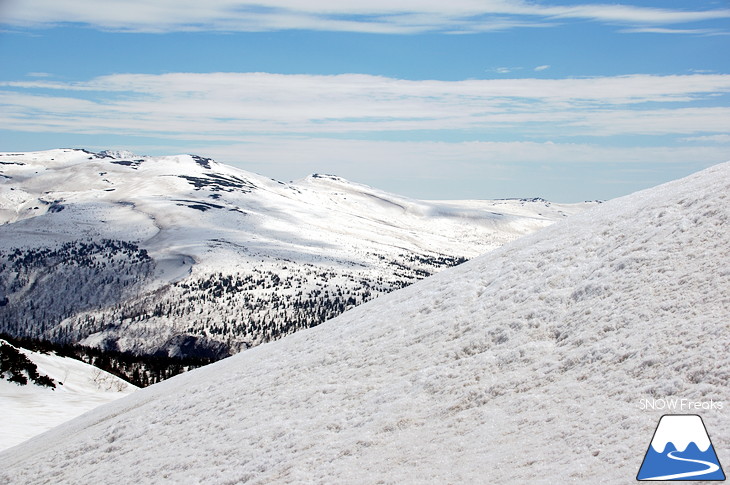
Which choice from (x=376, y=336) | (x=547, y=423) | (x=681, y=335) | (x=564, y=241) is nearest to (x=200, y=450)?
(x=376, y=336)

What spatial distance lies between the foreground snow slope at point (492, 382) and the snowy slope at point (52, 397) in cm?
960

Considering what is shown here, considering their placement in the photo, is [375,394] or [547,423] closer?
[547,423]

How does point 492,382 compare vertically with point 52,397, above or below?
above

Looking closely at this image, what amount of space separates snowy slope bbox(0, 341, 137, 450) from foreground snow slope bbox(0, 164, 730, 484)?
31.5 ft

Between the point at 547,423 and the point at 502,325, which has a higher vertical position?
the point at 502,325

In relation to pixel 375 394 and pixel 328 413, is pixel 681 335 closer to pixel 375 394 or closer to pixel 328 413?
pixel 375 394

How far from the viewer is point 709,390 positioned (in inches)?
459

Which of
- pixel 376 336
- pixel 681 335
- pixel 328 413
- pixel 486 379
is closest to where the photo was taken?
pixel 681 335

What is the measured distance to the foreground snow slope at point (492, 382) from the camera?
12281 millimetres

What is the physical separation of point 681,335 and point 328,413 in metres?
9.45

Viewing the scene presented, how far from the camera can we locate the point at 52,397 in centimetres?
4266

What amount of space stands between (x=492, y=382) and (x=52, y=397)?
38389 millimetres

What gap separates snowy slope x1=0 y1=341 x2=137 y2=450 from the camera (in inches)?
1356

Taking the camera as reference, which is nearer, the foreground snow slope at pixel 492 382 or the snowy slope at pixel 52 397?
the foreground snow slope at pixel 492 382
